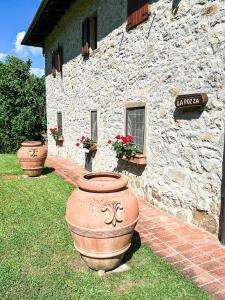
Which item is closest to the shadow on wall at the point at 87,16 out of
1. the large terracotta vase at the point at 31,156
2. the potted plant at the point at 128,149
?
the potted plant at the point at 128,149

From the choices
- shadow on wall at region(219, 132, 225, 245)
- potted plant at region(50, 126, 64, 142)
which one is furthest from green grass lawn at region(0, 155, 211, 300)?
potted plant at region(50, 126, 64, 142)

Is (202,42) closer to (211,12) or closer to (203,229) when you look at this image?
(211,12)

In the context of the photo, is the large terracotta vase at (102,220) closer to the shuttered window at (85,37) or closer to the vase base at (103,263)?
the vase base at (103,263)

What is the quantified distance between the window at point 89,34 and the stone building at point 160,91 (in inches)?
1.1

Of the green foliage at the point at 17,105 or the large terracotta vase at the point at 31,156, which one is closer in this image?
the large terracotta vase at the point at 31,156

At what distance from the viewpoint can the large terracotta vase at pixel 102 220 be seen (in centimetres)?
304

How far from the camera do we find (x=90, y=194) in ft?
10.3

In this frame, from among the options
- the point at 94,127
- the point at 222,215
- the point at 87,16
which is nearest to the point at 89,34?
the point at 87,16

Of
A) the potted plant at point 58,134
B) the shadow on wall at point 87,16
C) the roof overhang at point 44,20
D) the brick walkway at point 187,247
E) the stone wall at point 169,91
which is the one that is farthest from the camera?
the potted plant at point 58,134

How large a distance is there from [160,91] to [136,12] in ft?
6.28

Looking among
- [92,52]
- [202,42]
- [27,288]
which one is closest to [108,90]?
[92,52]

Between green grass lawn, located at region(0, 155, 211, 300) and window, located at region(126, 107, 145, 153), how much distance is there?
7.47 feet

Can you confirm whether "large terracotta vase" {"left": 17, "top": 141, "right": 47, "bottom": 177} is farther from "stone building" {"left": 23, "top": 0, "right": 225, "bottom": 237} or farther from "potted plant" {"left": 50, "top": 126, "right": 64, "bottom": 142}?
"potted plant" {"left": 50, "top": 126, "right": 64, "bottom": 142}

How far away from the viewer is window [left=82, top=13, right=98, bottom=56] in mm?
8422
